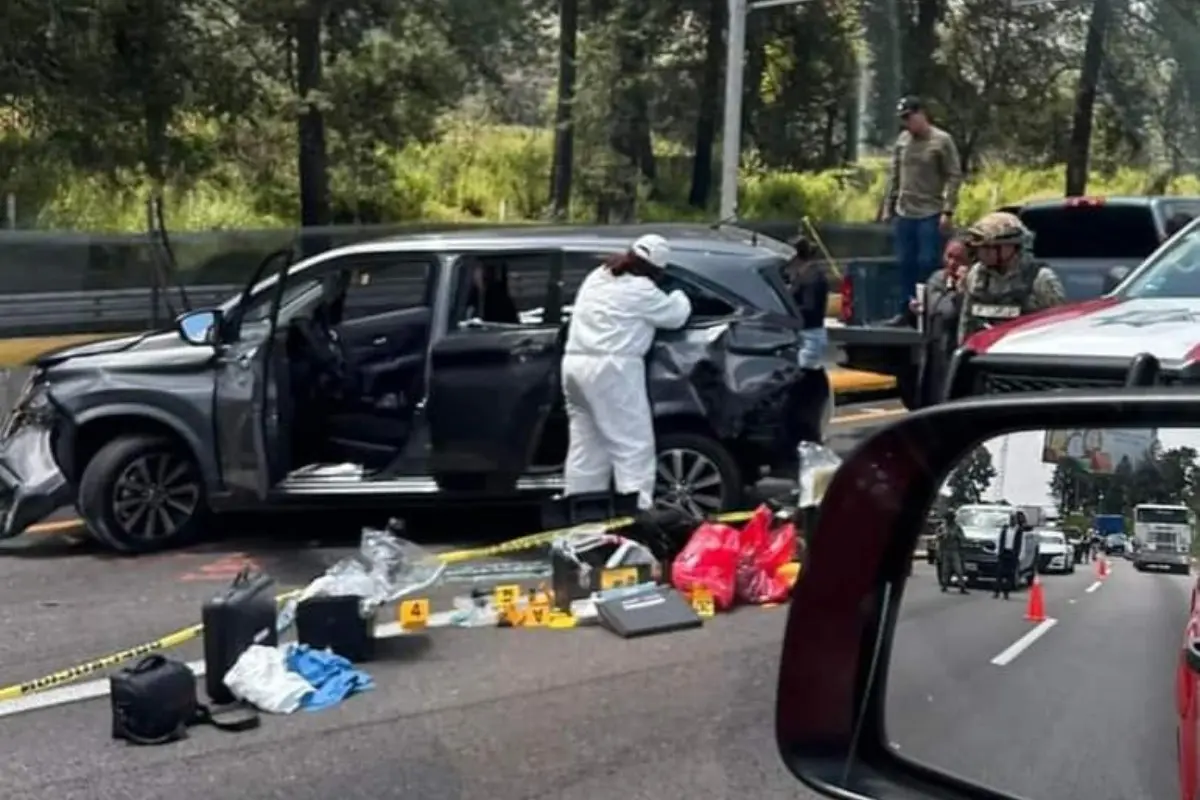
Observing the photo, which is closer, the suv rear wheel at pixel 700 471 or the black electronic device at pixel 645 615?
the black electronic device at pixel 645 615

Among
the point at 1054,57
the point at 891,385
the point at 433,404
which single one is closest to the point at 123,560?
the point at 433,404

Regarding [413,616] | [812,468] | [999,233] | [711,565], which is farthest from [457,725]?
[999,233]

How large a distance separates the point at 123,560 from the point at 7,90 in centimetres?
1526

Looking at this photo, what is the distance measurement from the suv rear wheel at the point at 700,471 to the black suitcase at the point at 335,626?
8.36ft

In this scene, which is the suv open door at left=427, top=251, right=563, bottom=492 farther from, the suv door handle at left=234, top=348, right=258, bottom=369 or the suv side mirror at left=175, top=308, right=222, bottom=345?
the suv side mirror at left=175, top=308, right=222, bottom=345

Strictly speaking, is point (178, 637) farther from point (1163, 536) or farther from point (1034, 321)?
point (1163, 536)

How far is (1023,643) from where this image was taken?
204 centimetres

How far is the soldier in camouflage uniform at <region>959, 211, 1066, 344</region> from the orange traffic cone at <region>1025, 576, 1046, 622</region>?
21.4 ft

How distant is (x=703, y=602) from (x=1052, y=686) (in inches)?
215

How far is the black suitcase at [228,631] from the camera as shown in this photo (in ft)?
20.0

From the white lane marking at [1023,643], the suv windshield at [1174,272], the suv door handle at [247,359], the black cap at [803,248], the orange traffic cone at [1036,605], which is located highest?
the orange traffic cone at [1036,605]

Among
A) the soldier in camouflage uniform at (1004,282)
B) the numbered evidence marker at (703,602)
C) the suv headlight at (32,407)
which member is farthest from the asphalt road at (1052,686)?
the suv headlight at (32,407)

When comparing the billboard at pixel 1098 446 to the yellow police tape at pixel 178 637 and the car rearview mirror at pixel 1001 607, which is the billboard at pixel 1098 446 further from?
the yellow police tape at pixel 178 637

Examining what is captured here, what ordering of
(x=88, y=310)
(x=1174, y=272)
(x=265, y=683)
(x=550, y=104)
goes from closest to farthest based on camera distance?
(x=265, y=683)
(x=1174, y=272)
(x=88, y=310)
(x=550, y=104)
